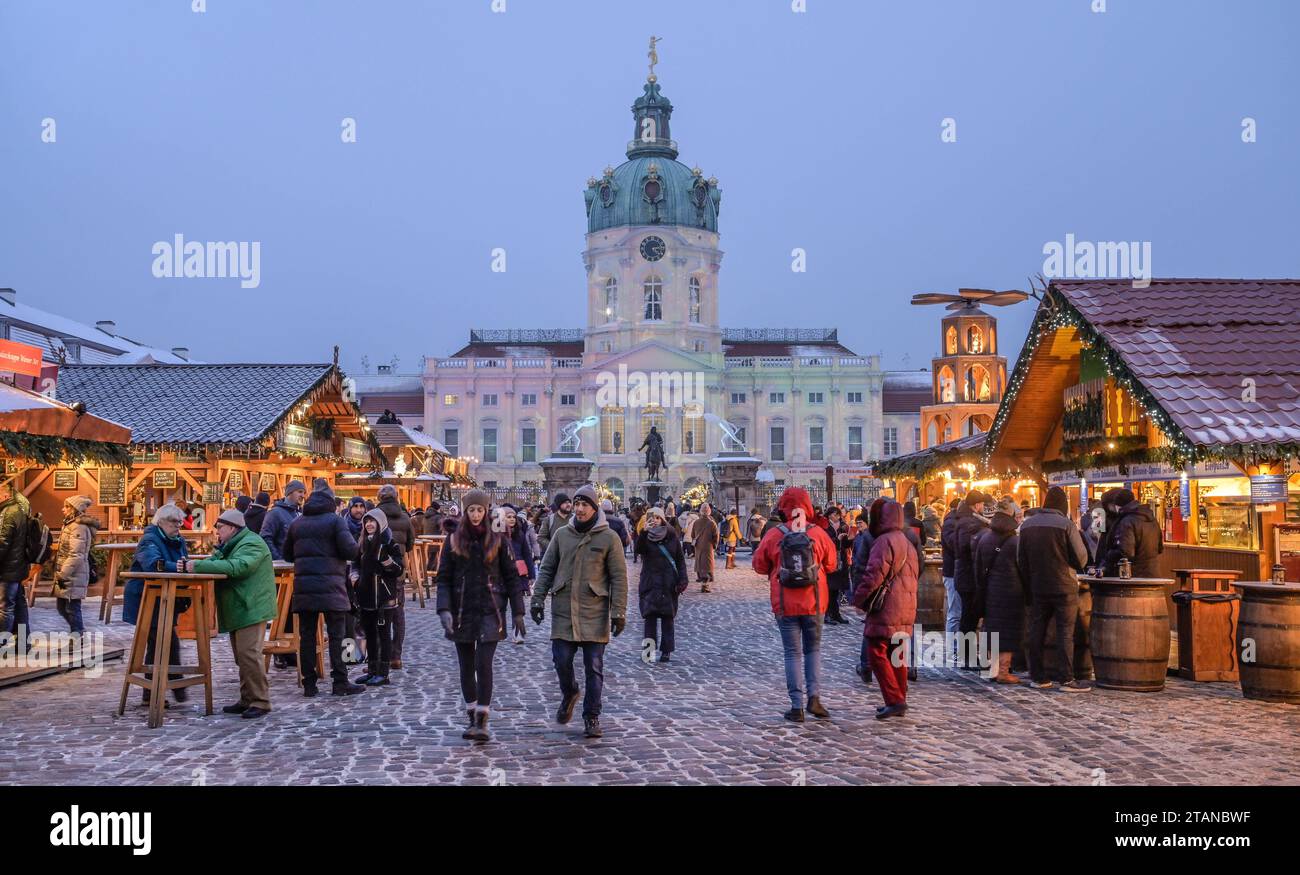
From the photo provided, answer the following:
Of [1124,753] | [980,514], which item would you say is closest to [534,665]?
[980,514]

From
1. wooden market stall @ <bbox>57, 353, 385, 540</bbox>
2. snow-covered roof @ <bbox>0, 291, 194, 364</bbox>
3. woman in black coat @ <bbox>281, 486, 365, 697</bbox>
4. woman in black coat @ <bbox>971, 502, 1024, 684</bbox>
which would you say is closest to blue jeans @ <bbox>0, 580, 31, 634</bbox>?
woman in black coat @ <bbox>281, 486, 365, 697</bbox>

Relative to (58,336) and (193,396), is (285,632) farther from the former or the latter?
(58,336)

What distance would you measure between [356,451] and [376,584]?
1861cm

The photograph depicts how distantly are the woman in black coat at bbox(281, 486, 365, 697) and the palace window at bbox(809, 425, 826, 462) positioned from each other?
69113mm

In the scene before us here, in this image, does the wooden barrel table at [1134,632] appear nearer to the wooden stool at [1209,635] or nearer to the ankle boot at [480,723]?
the wooden stool at [1209,635]

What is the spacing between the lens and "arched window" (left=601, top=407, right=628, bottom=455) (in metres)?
75.3

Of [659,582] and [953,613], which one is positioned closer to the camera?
[953,613]

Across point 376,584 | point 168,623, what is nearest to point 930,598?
Result: point 376,584

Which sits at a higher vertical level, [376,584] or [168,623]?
[376,584]

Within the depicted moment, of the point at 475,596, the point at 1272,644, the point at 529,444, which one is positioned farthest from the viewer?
the point at 529,444

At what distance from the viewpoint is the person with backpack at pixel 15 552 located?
1100 centimetres

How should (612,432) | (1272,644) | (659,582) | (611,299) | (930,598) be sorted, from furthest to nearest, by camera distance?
(611,299), (612,432), (930,598), (659,582), (1272,644)

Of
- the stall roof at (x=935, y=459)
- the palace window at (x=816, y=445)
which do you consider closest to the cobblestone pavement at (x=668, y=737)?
the stall roof at (x=935, y=459)

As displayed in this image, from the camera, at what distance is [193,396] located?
24203mm
